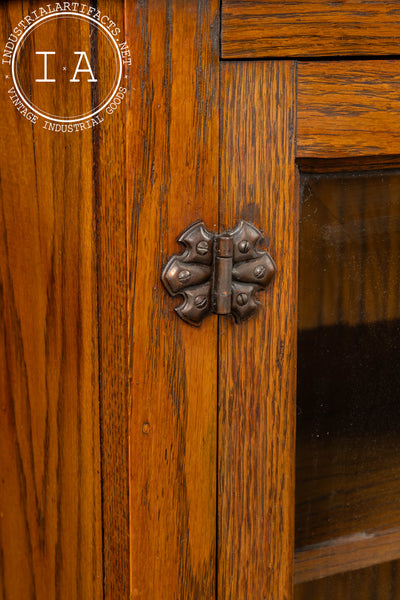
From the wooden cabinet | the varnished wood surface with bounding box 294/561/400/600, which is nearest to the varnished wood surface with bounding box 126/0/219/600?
the wooden cabinet

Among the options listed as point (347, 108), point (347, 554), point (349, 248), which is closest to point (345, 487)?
point (347, 554)

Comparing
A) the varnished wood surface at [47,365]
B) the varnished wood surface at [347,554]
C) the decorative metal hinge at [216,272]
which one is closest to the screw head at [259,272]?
the decorative metal hinge at [216,272]

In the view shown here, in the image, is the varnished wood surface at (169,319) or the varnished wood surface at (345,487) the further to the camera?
the varnished wood surface at (345,487)

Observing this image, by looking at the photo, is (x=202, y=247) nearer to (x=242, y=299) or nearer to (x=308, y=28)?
(x=242, y=299)

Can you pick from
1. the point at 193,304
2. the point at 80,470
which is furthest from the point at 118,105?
the point at 80,470

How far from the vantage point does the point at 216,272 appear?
1.87 ft

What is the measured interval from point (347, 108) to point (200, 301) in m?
0.18

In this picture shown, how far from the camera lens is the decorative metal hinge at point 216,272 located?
22.2 inches

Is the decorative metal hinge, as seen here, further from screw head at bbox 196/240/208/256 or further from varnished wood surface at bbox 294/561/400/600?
varnished wood surface at bbox 294/561/400/600

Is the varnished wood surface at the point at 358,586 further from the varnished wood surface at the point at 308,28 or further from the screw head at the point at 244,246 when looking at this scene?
the varnished wood surface at the point at 308,28

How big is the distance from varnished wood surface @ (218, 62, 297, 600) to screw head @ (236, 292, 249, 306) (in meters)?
0.02

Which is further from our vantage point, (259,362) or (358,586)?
(358,586)

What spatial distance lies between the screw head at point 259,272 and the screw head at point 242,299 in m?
0.02

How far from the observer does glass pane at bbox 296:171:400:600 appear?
0.63m
